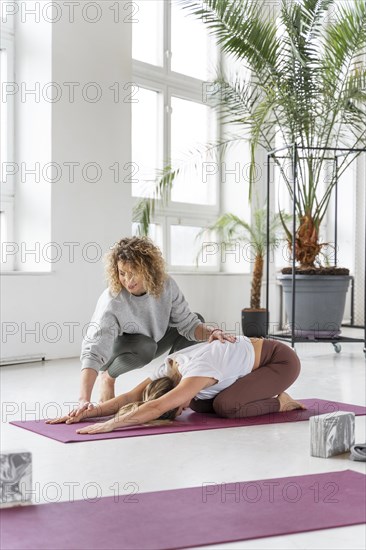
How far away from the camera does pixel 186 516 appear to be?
6.49ft

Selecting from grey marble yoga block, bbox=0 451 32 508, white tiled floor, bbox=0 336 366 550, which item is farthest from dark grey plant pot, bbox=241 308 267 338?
grey marble yoga block, bbox=0 451 32 508

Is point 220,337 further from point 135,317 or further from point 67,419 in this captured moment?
point 67,419

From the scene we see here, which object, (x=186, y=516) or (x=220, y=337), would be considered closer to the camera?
(x=186, y=516)

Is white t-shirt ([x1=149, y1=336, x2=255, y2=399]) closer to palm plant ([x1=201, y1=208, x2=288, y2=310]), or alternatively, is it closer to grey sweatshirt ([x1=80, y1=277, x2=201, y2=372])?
grey sweatshirt ([x1=80, y1=277, x2=201, y2=372])

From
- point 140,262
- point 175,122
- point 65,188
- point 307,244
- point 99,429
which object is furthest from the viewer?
point 175,122

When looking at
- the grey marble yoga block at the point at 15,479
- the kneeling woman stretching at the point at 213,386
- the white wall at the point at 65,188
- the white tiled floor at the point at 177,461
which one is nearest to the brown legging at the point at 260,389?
the kneeling woman stretching at the point at 213,386

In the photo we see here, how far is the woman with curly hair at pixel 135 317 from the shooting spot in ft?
11.2

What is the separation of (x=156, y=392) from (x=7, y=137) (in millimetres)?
3018

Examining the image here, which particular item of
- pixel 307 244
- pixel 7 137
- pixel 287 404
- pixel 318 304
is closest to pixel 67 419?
pixel 287 404

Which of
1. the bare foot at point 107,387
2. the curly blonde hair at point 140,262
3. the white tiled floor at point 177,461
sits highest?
the curly blonde hair at point 140,262

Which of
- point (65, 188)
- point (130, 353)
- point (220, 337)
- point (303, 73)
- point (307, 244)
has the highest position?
point (303, 73)

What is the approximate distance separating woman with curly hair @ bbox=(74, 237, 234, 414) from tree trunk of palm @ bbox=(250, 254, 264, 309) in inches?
124

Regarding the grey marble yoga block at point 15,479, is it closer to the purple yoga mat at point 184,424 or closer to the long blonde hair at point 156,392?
the purple yoga mat at point 184,424

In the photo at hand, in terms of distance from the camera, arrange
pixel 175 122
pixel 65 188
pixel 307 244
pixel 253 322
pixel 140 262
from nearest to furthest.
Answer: pixel 140 262
pixel 65 188
pixel 307 244
pixel 253 322
pixel 175 122
